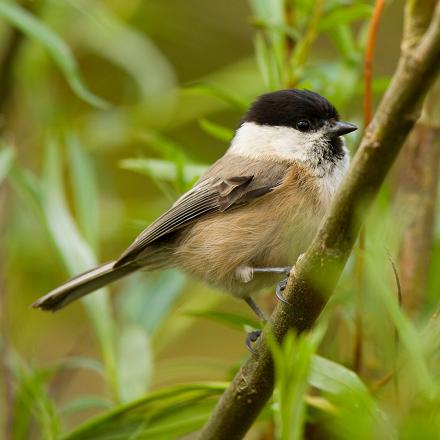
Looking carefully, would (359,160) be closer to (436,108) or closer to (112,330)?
(436,108)

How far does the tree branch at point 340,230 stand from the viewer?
3.10 ft

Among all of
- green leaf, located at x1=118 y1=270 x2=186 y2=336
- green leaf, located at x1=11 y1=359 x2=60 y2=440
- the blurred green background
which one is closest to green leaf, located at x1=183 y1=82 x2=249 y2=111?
the blurred green background

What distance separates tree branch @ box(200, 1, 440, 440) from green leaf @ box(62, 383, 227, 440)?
0.51ft

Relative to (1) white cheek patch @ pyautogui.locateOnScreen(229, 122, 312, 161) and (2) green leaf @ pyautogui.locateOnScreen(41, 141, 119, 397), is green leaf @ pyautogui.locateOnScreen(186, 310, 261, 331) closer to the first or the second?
(2) green leaf @ pyautogui.locateOnScreen(41, 141, 119, 397)

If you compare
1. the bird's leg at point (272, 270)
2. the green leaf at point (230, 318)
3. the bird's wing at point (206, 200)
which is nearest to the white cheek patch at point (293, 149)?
the bird's wing at point (206, 200)

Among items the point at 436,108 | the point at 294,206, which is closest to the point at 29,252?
the point at 294,206

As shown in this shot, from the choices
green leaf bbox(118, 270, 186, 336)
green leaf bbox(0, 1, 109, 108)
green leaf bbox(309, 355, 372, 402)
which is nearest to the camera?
green leaf bbox(309, 355, 372, 402)

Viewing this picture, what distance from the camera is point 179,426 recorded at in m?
1.76

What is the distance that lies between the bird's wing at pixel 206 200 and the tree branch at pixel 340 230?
757 millimetres

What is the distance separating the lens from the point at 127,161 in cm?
219

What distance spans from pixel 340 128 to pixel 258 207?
316mm

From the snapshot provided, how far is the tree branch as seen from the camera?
0.95 metres

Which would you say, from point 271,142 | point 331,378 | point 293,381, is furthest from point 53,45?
point 293,381

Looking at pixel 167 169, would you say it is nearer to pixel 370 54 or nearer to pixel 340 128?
pixel 340 128
